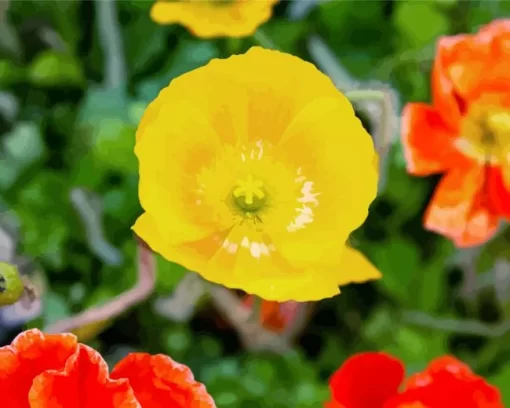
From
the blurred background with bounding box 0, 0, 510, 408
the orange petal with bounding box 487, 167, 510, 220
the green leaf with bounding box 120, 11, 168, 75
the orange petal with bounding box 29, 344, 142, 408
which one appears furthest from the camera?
the green leaf with bounding box 120, 11, 168, 75

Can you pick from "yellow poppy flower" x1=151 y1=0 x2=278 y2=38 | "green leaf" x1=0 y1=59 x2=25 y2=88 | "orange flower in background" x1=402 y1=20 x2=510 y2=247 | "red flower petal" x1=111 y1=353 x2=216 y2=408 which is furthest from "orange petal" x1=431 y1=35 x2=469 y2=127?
"green leaf" x1=0 y1=59 x2=25 y2=88

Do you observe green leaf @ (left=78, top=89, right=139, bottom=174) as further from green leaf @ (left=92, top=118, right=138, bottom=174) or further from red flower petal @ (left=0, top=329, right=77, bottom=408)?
red flower petal @ (left=0, top=329, right=77, bottom=408)

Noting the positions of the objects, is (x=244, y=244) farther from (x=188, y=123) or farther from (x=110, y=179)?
(x=110, y=179)

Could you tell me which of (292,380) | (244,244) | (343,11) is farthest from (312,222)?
(343,11)

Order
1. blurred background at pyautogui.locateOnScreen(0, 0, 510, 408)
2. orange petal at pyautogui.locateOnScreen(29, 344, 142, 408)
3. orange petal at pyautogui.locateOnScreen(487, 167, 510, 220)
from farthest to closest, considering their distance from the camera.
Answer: blurred background at pyautogui.locateOnScreen(0, 0, 510, 408) → orange petal at pyautogui.locateOnScreen(487, 167, 510, 220) → orange petal at pyautogui.locateOnScreen(29, 344, 142, 408)

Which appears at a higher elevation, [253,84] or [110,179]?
[253,84]
